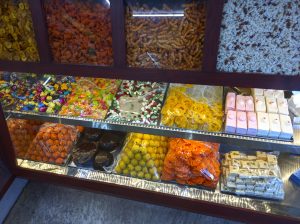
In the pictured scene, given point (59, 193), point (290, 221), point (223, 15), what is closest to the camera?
point (223, 15)

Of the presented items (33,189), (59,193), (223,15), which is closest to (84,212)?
(59,193)

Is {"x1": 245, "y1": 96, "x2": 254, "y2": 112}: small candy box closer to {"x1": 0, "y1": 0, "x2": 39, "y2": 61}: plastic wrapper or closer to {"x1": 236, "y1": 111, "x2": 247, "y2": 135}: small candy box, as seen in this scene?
{"x1": 236, "y1": 111, "x2": 247, "y2": 135}: small candy box

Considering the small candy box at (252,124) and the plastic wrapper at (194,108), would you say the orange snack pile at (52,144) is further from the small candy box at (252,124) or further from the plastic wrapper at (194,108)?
the small candy box at (252,124)

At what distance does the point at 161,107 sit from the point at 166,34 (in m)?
0.58

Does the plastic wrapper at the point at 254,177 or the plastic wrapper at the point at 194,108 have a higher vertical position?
the plastic wrapper at the point at 194,108

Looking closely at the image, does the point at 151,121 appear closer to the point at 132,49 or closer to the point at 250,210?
the point at 132,49

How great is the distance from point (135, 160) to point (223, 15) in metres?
1.07

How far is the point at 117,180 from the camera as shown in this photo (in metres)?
1.85

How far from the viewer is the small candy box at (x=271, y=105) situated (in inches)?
63.8

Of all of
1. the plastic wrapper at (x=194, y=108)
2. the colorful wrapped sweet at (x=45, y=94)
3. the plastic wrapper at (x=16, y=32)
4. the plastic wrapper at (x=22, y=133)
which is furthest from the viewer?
the plastic wrapper at (x=22, y=133)

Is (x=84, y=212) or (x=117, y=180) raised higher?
(x=117, y=180)

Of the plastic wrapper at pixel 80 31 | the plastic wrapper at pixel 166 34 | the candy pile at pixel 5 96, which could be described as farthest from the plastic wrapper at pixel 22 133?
the plastic wrapper at pixel 166 34

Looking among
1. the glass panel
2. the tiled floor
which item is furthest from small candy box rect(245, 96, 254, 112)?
the tiled floor

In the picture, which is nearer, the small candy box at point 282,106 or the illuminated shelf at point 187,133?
the illuminated shelf at point 187,133
